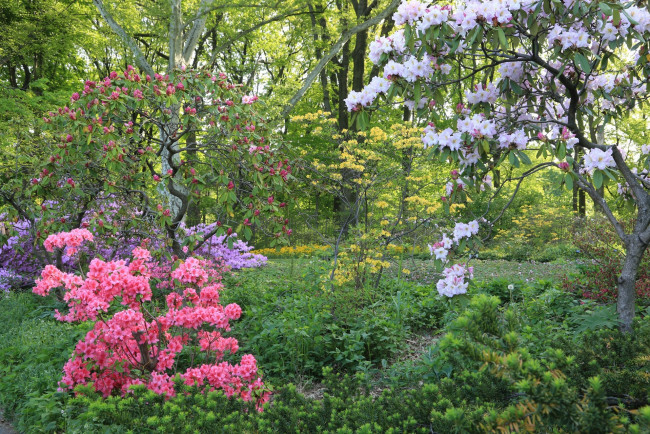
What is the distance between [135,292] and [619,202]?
11.5ft

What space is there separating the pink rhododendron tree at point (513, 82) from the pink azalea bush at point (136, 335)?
1457 mm

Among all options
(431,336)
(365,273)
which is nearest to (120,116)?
(365,273)

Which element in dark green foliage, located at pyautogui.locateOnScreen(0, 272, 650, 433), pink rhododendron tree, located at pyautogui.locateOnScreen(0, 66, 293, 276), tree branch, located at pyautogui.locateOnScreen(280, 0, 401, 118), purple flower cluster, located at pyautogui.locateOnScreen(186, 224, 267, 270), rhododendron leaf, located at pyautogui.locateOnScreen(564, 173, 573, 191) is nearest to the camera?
dark green foliage, located at pyautogui.locateOnScreen(0, 272, 650, 433)

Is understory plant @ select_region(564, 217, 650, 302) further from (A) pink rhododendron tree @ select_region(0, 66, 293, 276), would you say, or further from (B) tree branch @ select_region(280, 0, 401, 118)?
(B) tree branch @ select_region(280, 0, 401, 118)

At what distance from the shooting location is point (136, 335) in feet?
9.62

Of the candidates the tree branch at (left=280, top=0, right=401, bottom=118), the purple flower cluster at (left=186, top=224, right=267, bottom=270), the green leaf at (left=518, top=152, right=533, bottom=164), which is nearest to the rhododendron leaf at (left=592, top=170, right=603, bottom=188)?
the green leaf at (left=518, top=152, right=533, bottom=164)

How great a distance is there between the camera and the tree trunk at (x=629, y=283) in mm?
2777

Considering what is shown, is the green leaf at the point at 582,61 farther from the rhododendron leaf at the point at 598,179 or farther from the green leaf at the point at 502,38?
the rhododendron leaf at the point at 598,179

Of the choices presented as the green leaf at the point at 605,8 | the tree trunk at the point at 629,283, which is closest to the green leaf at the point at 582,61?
the green leaf at the point at 605,8

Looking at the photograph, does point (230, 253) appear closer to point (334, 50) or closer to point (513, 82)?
point (513, 82)

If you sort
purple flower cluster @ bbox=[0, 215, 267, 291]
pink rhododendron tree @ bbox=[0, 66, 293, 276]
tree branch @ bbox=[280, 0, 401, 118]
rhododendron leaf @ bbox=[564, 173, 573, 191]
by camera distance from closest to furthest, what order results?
1. rhododendron leaf @ bbox=[564, 173, 573, 191]
2. pink rhododendron tree @ bbox=[0, 66, 293, 276]
3. purple flower cluster @ bbox=[0, 215, 267, 291]
4. tree branch @ bbox=[280, 0, 401, 118]

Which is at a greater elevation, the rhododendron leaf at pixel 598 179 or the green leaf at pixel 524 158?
the green leaf at pixel 524 158

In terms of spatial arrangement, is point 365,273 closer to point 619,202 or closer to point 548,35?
point 619,202

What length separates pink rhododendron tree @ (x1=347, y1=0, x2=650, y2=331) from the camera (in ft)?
7.80
